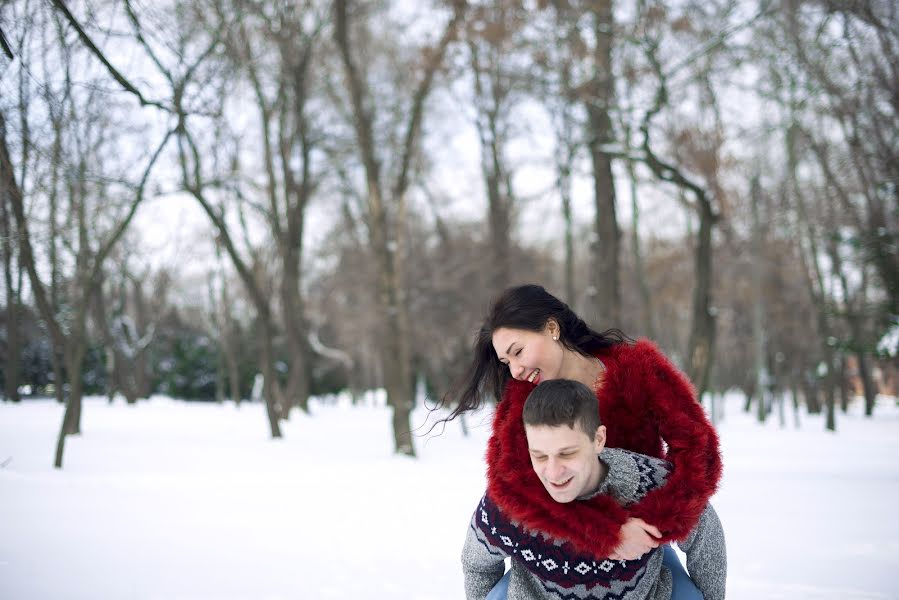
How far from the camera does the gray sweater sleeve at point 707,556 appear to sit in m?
2.32

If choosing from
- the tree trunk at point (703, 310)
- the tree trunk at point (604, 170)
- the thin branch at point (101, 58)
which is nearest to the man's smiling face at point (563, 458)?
the thin branch at point (101, 58)

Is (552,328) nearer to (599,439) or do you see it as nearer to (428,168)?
(599,439)

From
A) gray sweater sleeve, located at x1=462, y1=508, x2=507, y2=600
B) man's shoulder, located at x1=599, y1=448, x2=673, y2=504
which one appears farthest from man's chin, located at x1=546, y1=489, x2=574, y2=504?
gray sweater sleeve, located at x1=462, y1=508, x2=507, y2=600

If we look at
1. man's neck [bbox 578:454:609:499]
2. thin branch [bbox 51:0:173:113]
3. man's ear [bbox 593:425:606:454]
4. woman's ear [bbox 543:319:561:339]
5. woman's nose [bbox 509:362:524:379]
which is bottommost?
man's neck [bbox 578:454:609:499]

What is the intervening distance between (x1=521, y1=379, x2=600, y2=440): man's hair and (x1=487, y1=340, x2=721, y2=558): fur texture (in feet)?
0.70

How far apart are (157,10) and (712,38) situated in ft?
24.2

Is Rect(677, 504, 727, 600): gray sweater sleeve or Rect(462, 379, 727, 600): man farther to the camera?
Rect(677, 504, 727, 600): gray sweater sleeve

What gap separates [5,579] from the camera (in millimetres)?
4508

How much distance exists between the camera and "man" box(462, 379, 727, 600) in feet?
7.09

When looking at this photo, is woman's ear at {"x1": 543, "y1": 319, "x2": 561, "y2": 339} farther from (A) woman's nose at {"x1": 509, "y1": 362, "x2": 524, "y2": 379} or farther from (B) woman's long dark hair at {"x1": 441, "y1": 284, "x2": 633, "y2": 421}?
(A) woman's nose at {"x1": 509, "y1": 362, "x2": 524, "y2": 379}

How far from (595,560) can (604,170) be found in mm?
10231

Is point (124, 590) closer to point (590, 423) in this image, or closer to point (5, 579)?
point (5, 579)

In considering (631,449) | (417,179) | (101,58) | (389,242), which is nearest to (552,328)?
(631,449)

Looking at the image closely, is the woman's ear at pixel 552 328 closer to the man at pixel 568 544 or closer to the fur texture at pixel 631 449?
the fur texture at pixel 631 449
